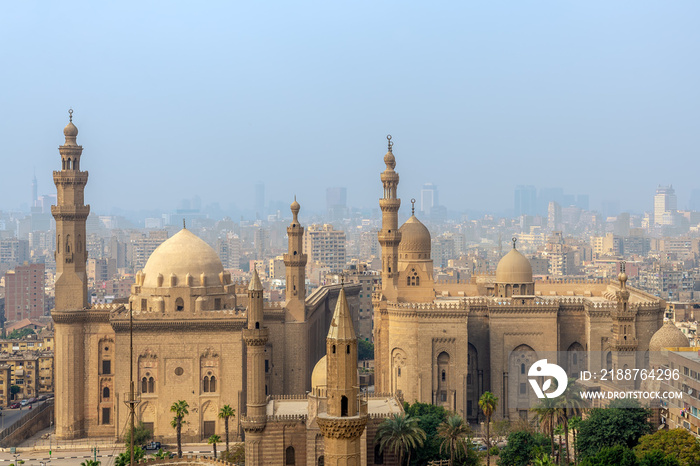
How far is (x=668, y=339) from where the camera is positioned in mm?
53219

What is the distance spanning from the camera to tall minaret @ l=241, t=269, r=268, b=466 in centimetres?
4591

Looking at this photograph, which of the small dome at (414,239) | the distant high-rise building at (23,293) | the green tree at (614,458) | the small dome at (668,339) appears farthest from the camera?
the distant high-rise building at (23,293)

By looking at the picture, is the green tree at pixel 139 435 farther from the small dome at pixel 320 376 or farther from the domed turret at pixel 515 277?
the domed turret at pixel 515 277

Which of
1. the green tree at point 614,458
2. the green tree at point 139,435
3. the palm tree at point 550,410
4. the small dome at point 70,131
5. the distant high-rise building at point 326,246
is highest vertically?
the small dome at point 70,131

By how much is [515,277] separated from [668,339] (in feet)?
32.7

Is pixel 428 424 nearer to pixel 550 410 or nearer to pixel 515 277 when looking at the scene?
pixel 550 410

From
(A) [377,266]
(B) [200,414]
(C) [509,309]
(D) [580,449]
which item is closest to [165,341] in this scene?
(B) [200,414]

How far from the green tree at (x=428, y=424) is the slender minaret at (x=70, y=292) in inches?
721

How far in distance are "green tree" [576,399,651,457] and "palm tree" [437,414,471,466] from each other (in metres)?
5.19

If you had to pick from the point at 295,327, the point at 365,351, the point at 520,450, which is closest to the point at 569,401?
the point at 520,450

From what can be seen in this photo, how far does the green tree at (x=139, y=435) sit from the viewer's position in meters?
54.1

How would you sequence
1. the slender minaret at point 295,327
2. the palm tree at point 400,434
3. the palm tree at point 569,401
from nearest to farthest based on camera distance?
the palm tree at point 400,434 < the palm tree at point 569,401 < the slender minaret at point 295,327

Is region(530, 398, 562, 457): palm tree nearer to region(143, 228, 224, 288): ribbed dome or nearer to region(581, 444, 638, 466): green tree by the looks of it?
region(581, 444, 638, 466): green tree

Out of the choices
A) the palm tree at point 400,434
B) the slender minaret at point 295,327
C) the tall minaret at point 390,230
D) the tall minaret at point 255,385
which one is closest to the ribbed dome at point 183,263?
the slender minaret at point 295,327
